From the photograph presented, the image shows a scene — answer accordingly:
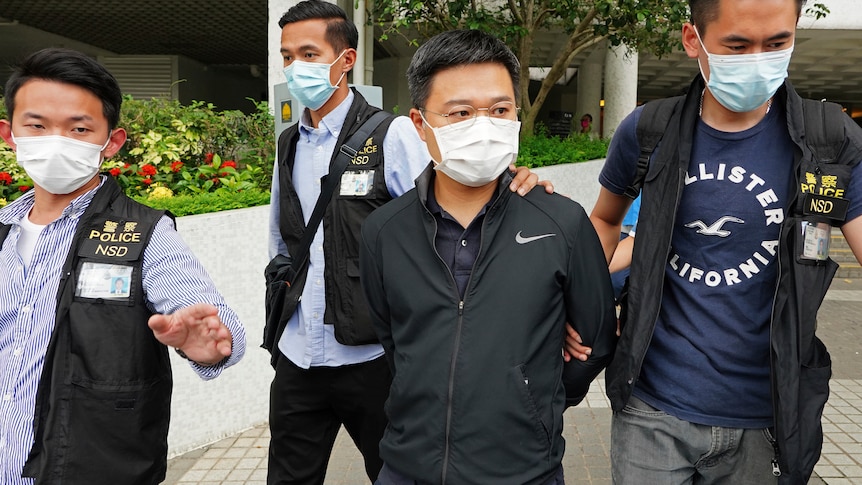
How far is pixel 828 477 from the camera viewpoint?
3963mm

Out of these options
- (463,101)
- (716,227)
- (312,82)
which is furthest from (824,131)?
(312,82)

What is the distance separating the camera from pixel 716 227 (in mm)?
1891

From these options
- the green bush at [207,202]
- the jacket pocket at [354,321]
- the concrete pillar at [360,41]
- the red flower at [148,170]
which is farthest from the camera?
the concrete pillar at [360,41]

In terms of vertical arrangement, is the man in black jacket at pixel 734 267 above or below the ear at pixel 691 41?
below

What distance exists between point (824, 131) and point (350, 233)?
1527mm

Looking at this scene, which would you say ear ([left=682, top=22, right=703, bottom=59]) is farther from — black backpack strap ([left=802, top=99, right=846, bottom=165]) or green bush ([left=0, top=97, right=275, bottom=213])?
green bush ([left=0, top=97, right=275, bottom=213])

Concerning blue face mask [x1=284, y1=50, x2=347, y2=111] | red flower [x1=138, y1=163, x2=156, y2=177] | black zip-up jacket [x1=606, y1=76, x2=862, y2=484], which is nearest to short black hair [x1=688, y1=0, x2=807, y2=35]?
black zip-up jacket [x1=606, y1=76, x2=862, y2=484]

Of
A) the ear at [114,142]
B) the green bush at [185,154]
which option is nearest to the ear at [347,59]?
the ear at [114,142]

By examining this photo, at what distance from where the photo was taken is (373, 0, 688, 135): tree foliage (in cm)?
734

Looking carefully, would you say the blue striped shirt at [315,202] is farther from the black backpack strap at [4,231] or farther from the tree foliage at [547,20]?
the tree foliage at [547,20]

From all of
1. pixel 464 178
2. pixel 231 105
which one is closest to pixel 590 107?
pixel 231 105

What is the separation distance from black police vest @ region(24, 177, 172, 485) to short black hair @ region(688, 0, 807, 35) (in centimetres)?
159

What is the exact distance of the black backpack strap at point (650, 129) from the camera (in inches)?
78.9

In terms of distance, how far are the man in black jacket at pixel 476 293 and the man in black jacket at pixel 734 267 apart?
20cm
